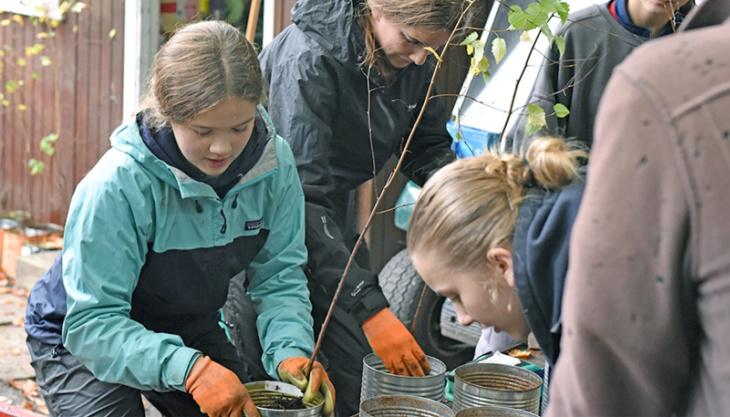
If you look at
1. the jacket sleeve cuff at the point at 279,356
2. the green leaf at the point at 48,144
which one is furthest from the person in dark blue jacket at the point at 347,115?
the green leaf at the point at 48,144

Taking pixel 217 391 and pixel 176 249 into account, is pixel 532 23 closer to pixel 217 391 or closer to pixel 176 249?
pixel 176 249

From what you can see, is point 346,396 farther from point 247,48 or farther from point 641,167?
point 641,167

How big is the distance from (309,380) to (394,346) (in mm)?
384

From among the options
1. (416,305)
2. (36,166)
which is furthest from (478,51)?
(36,166)

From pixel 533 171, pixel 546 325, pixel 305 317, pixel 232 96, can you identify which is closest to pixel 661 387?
pixel 546 325

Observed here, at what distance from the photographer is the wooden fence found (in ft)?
22.4

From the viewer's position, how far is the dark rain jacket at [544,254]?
4.40ft

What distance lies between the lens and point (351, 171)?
298 cm

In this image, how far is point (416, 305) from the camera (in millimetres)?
4098

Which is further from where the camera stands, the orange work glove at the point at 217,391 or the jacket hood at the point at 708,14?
the orange work glove at the point at 217,391

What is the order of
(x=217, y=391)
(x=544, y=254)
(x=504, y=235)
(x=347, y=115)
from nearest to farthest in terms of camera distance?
(x=544, y=254) < (x=504, y=235) < (x=217, y=391) < (x=347, y=115)

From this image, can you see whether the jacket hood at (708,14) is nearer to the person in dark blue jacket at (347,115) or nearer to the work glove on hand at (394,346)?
the person in dark blue jacket at (347,115)

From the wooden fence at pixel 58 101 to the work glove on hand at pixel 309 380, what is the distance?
4796mm

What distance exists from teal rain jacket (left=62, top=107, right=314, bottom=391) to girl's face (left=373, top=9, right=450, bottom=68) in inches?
19.7
